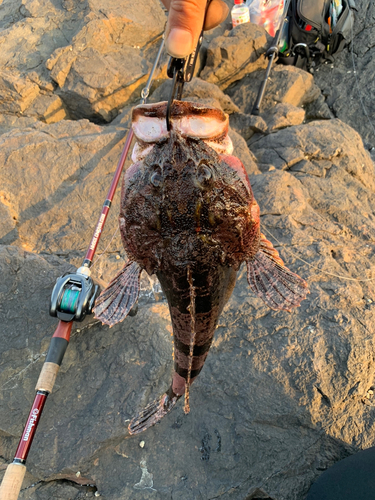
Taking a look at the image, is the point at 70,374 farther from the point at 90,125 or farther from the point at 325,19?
the point at 325,19

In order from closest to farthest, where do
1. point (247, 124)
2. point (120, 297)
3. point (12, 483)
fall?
1. point (12, 483)
2. point (120, 297)
3. point (247, 124)

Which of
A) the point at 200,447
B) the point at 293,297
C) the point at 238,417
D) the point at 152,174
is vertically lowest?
the point at 200,447

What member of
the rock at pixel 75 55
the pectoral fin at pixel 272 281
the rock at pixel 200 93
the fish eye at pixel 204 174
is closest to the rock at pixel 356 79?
the rock at pixel 200 93

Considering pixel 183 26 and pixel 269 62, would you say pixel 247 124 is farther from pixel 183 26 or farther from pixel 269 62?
pixel 183 26

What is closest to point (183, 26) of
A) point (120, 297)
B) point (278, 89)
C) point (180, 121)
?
point (180, 121)

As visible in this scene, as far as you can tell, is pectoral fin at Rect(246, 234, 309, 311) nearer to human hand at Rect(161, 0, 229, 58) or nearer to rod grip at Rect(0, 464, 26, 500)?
human hand at Rect(161, 0, 229, 58)

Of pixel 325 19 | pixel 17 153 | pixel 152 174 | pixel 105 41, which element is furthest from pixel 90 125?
pixel 325 19

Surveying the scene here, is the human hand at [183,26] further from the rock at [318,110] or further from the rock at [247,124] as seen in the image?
the rock at [318,110]
